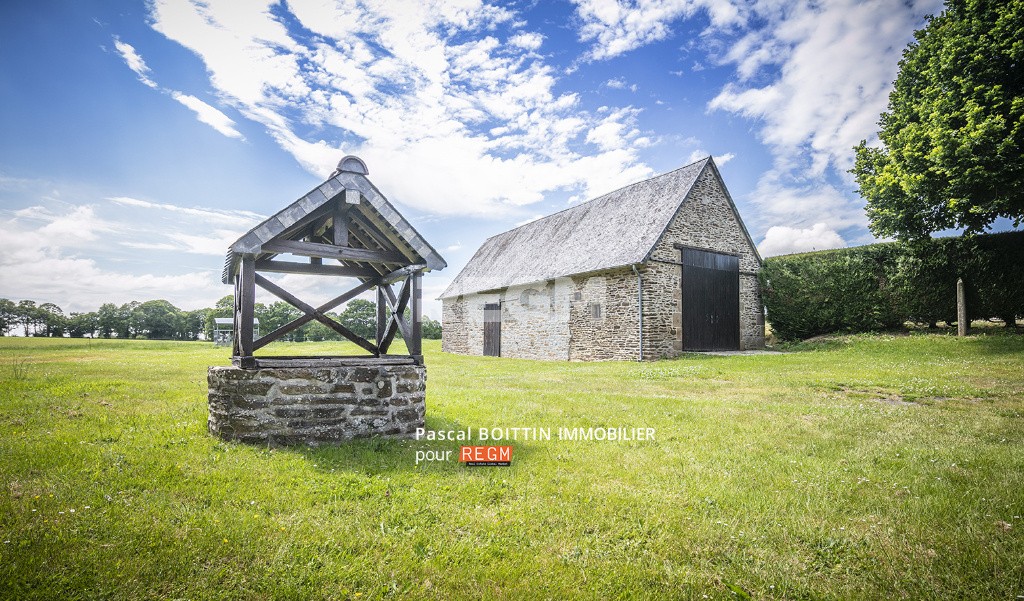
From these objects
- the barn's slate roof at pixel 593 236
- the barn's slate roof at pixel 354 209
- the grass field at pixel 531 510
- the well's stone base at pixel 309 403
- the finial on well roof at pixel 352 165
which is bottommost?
the grass field at pixel 531 510

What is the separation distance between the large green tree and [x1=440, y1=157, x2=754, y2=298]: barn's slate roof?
562cm

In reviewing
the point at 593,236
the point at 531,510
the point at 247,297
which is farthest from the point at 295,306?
the point at 593,236

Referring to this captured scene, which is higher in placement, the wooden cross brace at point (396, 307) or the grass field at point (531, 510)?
the wooden cross brace at point (396, 307)

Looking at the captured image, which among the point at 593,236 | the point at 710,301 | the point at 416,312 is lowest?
the point at 416,312

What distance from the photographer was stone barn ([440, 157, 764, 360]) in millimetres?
17422

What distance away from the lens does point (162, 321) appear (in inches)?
1665

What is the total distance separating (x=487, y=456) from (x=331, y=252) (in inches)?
136

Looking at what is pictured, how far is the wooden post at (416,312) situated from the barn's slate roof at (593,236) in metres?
11.2

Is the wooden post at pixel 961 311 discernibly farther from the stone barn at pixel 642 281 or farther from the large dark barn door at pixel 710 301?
the large dark barn door at pixel 710 301

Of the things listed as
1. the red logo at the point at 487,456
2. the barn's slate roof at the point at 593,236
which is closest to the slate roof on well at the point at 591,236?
the barn's slate roof at the point at 593,236

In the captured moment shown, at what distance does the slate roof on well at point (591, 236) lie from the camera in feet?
59.8

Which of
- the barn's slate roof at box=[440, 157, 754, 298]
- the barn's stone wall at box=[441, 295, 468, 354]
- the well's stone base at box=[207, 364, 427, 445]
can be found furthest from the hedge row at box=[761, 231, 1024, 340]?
the well's stone base at box=[207, 364, 427, 445]

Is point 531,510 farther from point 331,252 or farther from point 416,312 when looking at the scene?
point 331,252

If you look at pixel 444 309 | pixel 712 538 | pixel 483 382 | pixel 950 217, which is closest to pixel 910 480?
pixel 712 538
